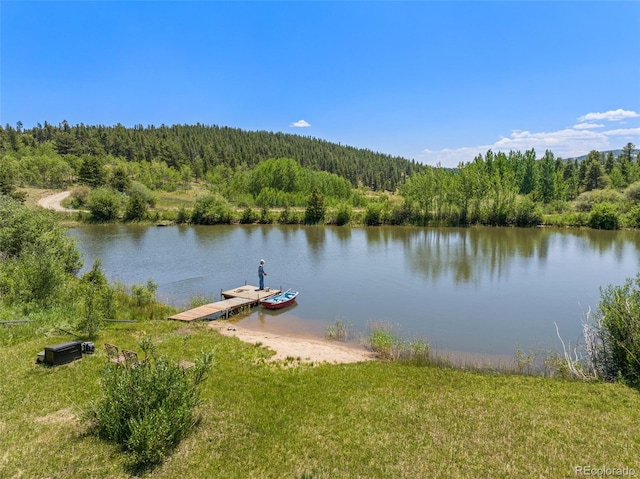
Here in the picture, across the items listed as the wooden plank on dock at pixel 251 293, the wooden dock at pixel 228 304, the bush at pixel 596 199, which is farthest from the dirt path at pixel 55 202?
the bush at pixel 596 199

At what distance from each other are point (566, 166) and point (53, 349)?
121026 mm

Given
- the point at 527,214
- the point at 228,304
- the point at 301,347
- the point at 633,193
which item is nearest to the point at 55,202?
the point at 228,304

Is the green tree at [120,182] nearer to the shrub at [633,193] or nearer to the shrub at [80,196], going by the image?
the shrub at [80,196]

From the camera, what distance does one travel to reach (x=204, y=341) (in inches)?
568

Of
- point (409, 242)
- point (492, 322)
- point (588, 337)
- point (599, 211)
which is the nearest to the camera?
point (588, 337)

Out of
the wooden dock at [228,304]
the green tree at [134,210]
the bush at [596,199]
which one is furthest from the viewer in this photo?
the green tree at [134,210]

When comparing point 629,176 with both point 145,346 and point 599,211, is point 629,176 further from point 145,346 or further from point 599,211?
point 145,346

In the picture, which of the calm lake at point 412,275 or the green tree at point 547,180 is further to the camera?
the green tree at point 547,180

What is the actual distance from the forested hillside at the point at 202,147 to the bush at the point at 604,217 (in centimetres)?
8724

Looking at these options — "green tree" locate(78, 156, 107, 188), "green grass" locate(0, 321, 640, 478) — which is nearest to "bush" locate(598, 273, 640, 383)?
"green grass" locate(0, 321, 640, 478)

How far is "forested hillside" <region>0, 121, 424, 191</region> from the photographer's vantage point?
129m

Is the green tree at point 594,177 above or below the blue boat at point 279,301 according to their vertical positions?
above

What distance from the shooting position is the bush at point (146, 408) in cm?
704

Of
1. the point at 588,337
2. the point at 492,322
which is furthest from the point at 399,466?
the point at 492,322
